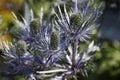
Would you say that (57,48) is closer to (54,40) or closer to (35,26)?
(54,40)

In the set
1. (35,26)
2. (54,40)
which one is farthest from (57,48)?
(35,26)

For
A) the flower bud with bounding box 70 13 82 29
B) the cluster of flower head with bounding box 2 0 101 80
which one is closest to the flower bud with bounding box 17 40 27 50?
the cluster of flower head with bounding box 2 0 101 80

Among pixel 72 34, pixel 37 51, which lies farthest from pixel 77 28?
pixel 37 51

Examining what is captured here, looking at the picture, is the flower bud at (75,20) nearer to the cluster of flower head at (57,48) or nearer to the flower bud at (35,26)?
the cluster of flower head at (57,48)

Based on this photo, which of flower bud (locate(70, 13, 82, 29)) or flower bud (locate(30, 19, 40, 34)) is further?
flower bud (locate(30, 19, 40, 34))

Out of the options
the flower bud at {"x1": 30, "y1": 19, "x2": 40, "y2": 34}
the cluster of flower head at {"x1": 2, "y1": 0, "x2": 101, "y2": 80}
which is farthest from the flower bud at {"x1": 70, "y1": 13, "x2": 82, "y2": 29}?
the flower bud at {"x1": 30, "y1": 19, "x2": 40, "y2": 34}

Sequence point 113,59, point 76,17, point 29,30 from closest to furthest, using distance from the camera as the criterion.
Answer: point 76,17 < point 29,30 < point 113,59

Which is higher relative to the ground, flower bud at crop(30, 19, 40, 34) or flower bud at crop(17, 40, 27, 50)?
flower bud at crop(30, 19, 40, 34)

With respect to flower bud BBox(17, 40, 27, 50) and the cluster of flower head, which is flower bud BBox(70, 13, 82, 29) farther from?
flower bud BBox(17, 40, 27, 50)

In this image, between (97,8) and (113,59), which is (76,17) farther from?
(113,59)
